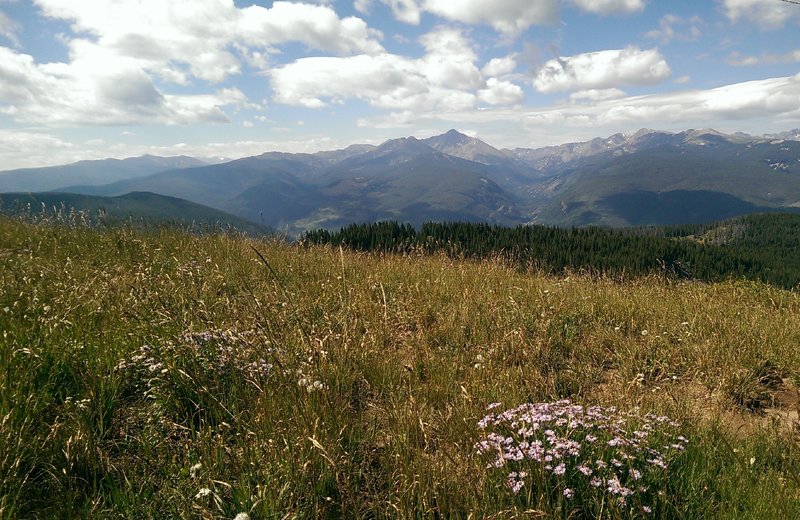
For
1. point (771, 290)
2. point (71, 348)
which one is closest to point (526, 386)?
point (71, 348)

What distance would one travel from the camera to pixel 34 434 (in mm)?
2629

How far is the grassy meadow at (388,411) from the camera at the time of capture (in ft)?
7.51

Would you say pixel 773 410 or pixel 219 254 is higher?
pixel 219 254

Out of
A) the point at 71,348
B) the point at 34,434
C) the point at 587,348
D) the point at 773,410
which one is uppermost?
the point at 71,348

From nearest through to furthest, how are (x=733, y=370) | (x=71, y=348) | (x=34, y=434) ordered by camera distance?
(x=34, y=434), (x=71, y=348), (x=733, y=370)

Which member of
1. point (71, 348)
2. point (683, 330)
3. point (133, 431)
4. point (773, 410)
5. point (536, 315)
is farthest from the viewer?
point (536, 315)

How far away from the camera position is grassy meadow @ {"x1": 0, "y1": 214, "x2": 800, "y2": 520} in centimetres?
229

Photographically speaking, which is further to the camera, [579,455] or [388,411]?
[388,411]

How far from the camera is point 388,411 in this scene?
3.22m

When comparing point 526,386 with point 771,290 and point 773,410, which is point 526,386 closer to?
point 773,410

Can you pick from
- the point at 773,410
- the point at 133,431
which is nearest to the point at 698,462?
the point at 773,410

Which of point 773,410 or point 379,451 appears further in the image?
point 773,410

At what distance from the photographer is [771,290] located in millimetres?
9023

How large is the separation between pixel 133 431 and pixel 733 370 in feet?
18.9
